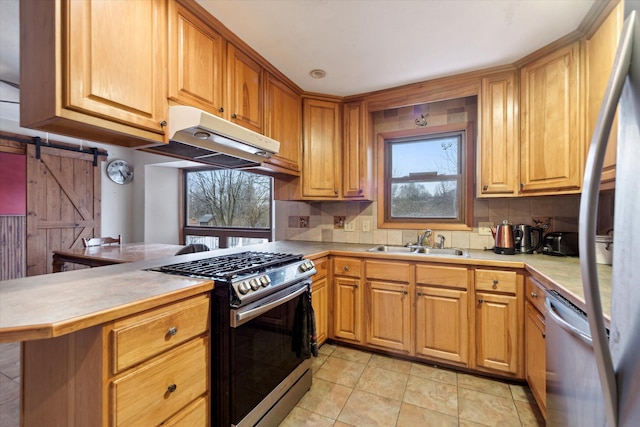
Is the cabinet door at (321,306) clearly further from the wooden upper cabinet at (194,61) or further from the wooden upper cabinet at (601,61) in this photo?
the wooden upper cabinet at (601,61)

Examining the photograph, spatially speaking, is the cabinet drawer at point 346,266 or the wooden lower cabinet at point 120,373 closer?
the wooden lower cabinet at point 120,373

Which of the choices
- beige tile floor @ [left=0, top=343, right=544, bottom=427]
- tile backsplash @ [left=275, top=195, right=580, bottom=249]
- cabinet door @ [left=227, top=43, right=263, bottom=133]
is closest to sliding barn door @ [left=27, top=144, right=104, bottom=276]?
beige tile floor @ [left=0, top=343, right=544, bottom=427]

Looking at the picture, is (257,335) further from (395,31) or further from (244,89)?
(395,31)

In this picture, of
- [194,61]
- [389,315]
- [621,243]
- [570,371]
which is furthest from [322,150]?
[621,243]

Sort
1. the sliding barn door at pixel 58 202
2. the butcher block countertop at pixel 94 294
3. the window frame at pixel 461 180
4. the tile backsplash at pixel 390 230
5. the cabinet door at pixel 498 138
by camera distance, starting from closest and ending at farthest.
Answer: the butcher block countertop at pixel 94 294 → the cabinet door at pixel 498 138 → the tile backsplash at pixel 390 230 → the window frame at pixel 461 180 → the sliding barn door at pixel 58 202

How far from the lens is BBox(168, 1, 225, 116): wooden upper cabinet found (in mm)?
1518

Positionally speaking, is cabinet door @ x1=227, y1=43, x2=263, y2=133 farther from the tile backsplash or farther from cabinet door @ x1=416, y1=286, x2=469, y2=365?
cabinet door @ x1=416, y1=286, x2=469, y2=365

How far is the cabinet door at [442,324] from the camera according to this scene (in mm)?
2035

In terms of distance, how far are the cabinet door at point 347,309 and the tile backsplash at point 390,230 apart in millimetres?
658

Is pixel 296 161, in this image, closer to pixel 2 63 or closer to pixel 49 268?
pixel 2 63

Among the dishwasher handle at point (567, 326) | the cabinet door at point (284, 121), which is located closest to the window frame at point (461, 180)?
the cabinet door at point (284, 121)

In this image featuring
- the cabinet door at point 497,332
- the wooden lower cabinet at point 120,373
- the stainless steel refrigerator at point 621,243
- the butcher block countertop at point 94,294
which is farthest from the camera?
the cabinet door at point 497,332

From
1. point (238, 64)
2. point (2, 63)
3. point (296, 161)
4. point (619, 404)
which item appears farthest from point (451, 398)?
point (2, 63)

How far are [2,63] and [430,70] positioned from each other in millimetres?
3359
